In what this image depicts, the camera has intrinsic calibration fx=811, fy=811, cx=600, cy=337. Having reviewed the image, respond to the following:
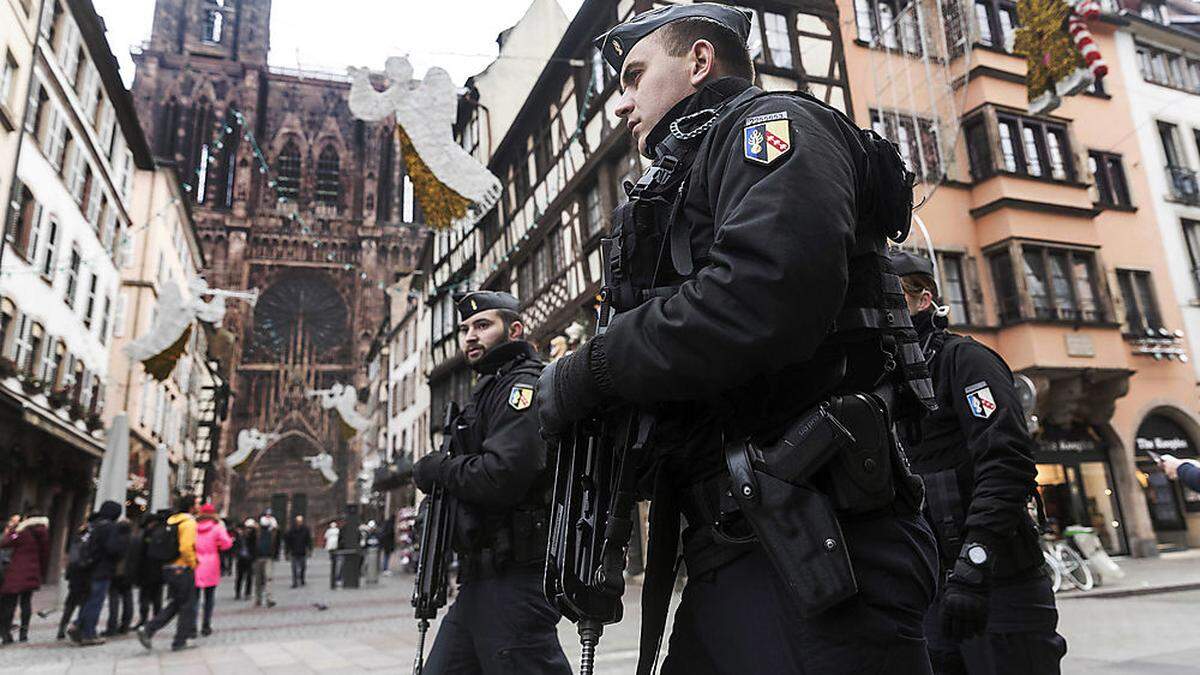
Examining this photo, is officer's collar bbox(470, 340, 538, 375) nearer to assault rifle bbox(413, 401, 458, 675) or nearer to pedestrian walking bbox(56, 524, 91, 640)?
assault rifle bbox(413, 401, 458, 675)

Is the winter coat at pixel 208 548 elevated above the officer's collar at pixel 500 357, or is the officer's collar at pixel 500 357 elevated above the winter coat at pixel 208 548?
the officer's collar at pixel 500 357

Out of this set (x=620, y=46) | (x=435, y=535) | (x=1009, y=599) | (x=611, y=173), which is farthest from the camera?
(x=611, y=173)

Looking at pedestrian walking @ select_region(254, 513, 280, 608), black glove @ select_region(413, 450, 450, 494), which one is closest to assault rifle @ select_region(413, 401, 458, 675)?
black glove @ select_region(413, 450, 450, 494)

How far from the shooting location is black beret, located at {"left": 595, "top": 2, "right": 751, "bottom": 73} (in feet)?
5.86

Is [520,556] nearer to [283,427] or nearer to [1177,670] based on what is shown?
[1177,670]

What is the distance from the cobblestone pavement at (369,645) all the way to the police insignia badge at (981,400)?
3593 millimetres

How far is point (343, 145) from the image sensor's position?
6009 centimetres

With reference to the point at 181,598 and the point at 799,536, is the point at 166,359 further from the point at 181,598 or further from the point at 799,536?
the point at 799,536

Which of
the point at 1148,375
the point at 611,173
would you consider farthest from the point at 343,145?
the point at 1148,375

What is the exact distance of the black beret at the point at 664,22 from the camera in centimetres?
179

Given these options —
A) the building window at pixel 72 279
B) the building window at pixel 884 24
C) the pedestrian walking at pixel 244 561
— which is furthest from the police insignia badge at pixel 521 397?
the building window at pixel 72 279

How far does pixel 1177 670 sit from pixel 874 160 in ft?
17.1

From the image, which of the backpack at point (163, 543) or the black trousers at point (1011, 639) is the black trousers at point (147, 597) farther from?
the black trousers at point (1011, 639)

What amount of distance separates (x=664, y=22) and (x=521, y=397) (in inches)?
67.6
